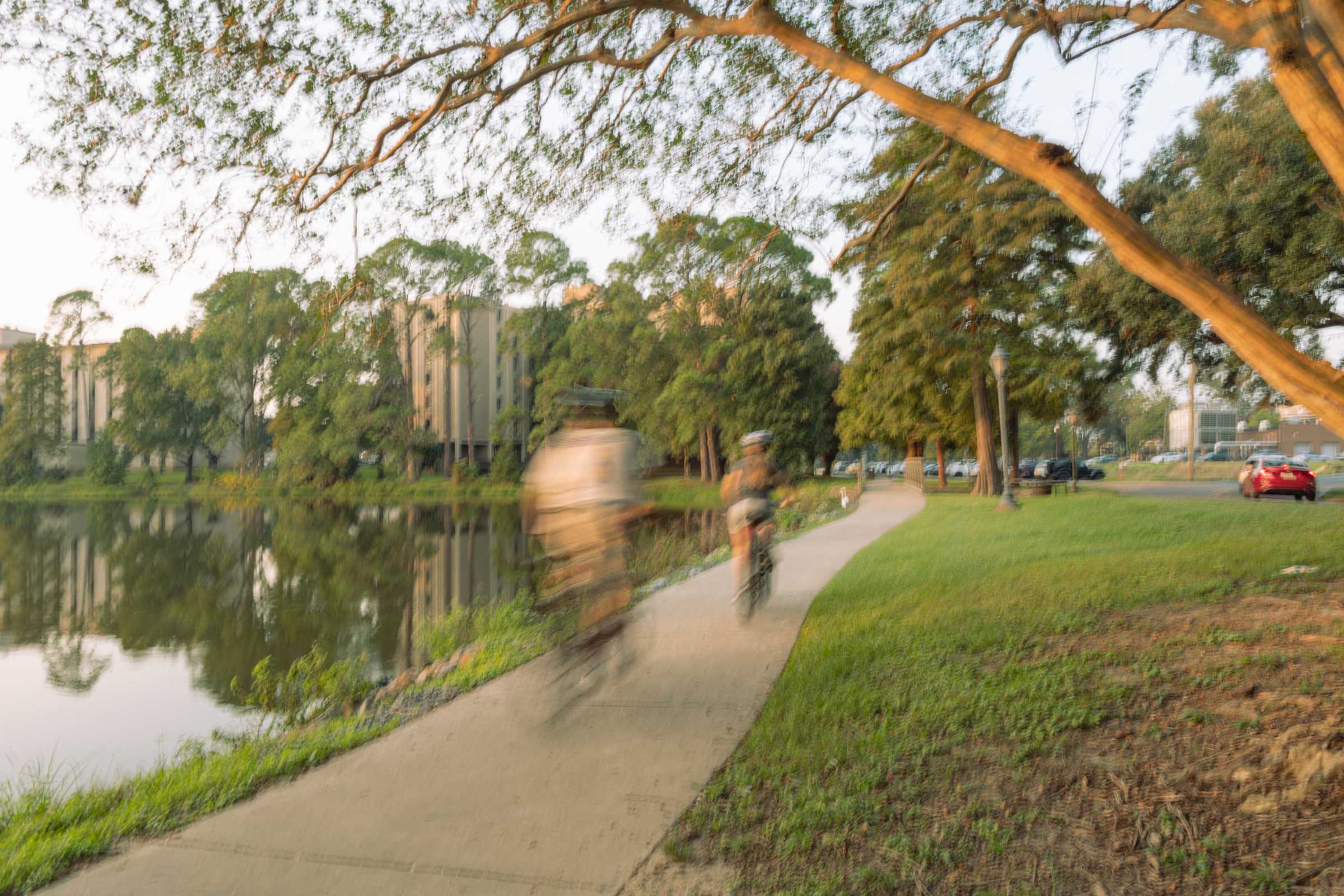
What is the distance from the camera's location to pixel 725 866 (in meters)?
3.23

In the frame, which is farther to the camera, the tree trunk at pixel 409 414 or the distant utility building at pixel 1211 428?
the distant utility building at pixel 1211 428

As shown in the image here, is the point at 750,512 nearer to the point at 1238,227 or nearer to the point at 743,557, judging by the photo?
the point at 743,557

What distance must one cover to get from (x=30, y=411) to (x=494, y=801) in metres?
73.8

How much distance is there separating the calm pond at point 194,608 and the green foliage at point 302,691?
313 millimetres

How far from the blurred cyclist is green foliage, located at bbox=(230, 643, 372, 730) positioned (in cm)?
406

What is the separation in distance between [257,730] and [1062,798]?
6.71m

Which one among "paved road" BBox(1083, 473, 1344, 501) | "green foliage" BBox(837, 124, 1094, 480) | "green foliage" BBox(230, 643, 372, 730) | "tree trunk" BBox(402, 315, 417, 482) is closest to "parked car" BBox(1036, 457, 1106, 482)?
"paved road" BBox(1083, 473, 1344, 501)

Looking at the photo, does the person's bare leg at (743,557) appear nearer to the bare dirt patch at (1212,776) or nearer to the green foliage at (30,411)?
the bare dirt patch at (1212,776)

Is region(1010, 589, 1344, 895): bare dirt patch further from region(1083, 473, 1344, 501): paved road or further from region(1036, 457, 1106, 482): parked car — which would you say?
region(1036, 457, 1106, 482): parked car

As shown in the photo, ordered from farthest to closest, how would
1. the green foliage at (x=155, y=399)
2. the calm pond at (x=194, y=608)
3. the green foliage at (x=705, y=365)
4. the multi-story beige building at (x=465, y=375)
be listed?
1. the green foliage at (x=155, y=399)
2. the multi-story beige building at (x=465, y=375)
3. the green foliage at (x=705, y=365)
4. the calm pond at (x=194, y=608)

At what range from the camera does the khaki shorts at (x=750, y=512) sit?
7.51 metres

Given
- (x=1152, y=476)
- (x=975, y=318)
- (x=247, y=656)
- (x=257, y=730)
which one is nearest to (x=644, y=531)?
(x=975, y=318)

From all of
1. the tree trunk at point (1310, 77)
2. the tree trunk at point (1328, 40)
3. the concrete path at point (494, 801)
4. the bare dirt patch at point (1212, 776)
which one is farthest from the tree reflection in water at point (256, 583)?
the tree trunk at point (1328, 40)

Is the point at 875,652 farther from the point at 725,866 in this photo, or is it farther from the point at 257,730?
the point at 257,730
